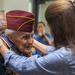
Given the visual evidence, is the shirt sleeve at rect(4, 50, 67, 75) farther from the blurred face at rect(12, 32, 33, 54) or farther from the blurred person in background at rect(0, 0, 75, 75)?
the blurred face at rect(12, 32, 33, 54)

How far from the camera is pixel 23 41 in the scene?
1.49 meters

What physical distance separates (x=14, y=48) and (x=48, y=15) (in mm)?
381

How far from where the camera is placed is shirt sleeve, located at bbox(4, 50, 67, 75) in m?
1.15

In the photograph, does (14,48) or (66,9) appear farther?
(14,48)

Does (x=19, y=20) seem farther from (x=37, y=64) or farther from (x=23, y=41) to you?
(x=37, y=64)

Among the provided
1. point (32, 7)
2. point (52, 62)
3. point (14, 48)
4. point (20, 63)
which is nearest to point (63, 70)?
point (52, 62)

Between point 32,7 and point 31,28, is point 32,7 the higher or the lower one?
the lower one

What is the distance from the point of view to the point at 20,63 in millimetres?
1198

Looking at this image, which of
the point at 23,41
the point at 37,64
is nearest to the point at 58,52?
the point at 37,64

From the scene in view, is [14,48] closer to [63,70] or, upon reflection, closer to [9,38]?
[9,38]

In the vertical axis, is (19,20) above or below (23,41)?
above

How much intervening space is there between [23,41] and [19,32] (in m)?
0.07

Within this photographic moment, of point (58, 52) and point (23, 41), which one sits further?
point (23, 41)

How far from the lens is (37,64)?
118 cm
